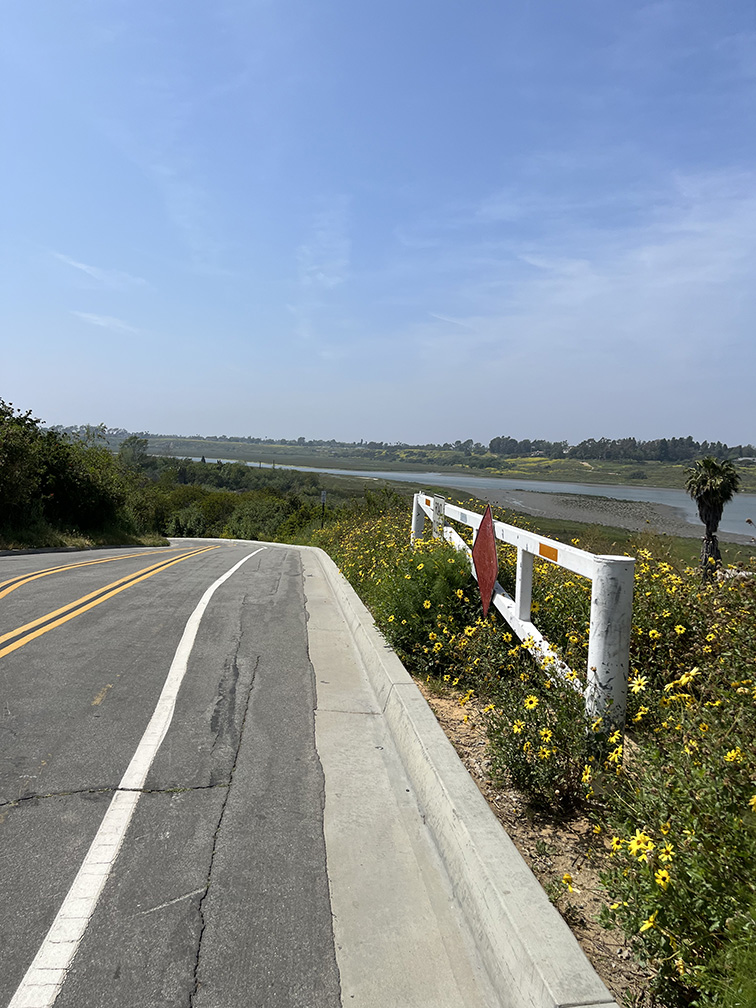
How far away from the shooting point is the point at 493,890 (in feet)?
9.66

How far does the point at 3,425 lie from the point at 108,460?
12.1 m

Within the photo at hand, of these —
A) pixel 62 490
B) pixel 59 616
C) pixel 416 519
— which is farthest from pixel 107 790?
pixel 62 490

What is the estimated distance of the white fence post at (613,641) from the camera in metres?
3.97

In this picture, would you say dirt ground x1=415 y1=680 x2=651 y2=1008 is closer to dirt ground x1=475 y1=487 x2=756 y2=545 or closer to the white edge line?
the white edge line

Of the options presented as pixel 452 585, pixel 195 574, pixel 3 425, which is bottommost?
pixel 195 574

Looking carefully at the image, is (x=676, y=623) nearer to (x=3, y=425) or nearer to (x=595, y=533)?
(x=595, y=533)

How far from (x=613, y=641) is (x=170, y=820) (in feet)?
8.61

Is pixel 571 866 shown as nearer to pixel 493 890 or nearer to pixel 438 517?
pixel 493 890

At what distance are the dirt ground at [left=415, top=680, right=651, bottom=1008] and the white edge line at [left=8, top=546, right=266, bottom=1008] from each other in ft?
6.38

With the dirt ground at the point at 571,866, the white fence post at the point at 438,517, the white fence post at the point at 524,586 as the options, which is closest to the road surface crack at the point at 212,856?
the dirt ground at the point at 571,866

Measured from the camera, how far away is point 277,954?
112 inches

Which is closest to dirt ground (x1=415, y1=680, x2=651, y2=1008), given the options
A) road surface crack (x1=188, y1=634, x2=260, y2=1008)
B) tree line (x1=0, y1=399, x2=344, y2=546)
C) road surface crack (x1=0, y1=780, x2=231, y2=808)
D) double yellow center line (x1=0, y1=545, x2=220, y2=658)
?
road surface crack (x1=188, y1=634, x2=260, y2=1008)

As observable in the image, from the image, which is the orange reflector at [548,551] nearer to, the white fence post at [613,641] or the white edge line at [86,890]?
the white fence post at [613,641]

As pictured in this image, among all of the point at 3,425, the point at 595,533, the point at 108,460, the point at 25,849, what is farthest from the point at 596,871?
the point at 108,460
